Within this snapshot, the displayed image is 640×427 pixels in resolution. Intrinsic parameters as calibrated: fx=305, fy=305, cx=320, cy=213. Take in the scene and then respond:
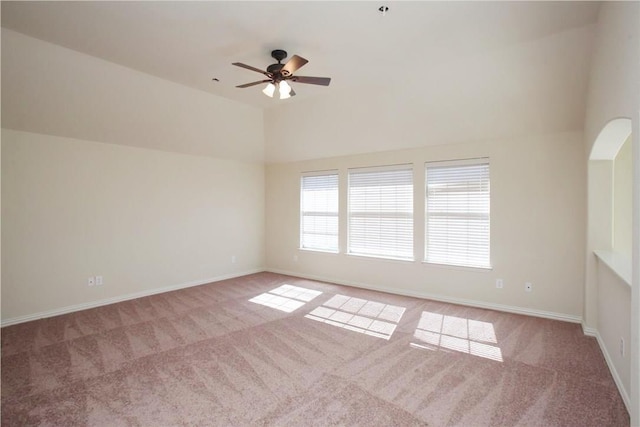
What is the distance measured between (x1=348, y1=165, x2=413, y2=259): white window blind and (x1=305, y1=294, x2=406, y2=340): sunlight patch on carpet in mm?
1097

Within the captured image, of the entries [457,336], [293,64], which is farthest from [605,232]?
[293,64]

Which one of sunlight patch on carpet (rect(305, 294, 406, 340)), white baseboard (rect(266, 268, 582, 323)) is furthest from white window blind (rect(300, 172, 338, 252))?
sunlight patch on carpet (rect(305, 294, 406, 340))

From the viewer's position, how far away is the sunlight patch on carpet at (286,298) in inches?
176

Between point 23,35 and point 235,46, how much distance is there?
198 centimetres

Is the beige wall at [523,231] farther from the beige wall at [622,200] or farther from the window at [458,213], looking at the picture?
the beige wall at [622,200]

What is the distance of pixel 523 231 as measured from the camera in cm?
409

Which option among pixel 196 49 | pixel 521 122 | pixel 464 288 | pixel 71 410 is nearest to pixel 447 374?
pixel 464 288

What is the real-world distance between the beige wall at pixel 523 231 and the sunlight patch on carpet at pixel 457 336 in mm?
785

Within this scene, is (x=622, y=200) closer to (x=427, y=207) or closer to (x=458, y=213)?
(x=458, y=213)

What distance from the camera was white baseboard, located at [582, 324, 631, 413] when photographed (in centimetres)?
221

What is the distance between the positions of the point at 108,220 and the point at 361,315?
13.2 ft

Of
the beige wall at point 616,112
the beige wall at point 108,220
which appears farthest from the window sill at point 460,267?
the beige wall at point 108,220

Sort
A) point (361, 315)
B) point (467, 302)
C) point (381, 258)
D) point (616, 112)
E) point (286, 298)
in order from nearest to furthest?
point (616, 112)
point (361, 315)
point (467, 302)
point (286, 298)
point (381, 258)

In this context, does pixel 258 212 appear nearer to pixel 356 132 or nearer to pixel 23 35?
pixel 356 132
